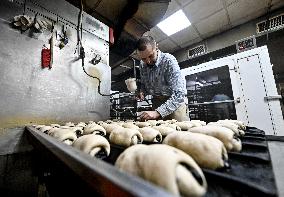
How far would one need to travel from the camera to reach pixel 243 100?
12.5 feet

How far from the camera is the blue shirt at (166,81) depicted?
2.51m

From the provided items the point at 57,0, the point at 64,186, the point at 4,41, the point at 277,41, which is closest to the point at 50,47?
the point at 4,41

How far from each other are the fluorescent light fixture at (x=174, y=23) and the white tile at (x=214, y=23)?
478mm

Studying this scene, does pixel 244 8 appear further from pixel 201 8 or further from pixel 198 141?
pixel 198 141

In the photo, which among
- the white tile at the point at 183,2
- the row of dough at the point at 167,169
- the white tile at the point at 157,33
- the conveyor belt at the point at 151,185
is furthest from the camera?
the white tile at the point at 157,33

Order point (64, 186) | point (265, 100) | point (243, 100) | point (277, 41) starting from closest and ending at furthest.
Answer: point (64, 186), point (265, 100), point (243, 100), point (277, 41)

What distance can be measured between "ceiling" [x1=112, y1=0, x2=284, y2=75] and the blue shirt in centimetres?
224

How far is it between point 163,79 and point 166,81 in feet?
0.20

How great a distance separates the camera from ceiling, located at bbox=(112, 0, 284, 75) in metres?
4.76

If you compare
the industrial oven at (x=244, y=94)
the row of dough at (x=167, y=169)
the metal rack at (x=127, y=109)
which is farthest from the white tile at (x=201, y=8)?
the row of dough at (x=167, y=169)

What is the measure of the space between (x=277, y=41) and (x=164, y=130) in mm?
5947

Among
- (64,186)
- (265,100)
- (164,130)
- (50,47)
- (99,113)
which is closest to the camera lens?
(64,186)

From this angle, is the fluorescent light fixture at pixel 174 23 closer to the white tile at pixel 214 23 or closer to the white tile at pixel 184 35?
the white tile at pixel 184 35

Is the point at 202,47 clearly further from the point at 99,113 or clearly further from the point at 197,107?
the point at 99,113
